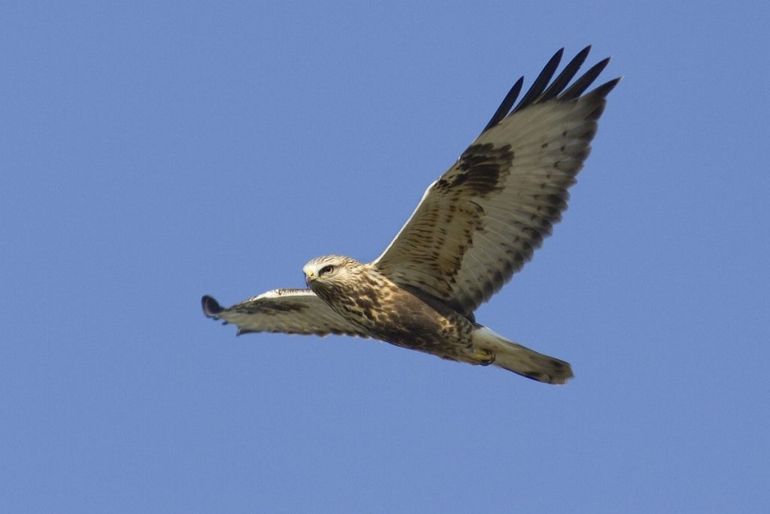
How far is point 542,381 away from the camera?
36.4 ft

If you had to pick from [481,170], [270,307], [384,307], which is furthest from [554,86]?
[270,307]

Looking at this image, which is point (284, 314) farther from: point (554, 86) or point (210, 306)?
point (554, 86)

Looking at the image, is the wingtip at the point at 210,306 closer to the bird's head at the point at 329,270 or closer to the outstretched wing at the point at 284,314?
the outstretched wing at the point at 284,314

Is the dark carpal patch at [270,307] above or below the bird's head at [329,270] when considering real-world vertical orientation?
above

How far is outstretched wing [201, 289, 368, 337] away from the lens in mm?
12109

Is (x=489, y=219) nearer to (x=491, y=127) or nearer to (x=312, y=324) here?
(x=491, y=127)

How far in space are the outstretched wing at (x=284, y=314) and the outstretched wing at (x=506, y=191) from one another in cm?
150

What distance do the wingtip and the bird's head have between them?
78.8 inches

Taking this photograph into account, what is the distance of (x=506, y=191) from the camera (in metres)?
10.5

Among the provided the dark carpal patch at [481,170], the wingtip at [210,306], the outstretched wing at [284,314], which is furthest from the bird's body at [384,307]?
the wingtip at [210,306]

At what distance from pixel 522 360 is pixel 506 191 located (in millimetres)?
1406

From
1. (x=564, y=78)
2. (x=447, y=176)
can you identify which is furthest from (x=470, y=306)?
(x=564, y=78)

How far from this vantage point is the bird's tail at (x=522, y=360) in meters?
10.8

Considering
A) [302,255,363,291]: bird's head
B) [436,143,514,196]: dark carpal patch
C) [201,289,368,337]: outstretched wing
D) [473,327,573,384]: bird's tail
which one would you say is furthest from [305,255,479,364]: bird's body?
[201,289,368,337]: outstretched wing
